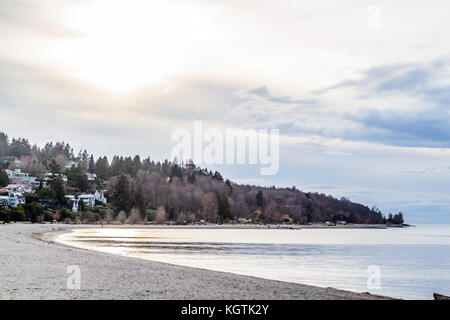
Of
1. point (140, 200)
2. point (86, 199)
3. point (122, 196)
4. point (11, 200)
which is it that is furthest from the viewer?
point (86, 199)

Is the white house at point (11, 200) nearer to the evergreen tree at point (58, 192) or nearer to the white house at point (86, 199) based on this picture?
the evergreen tree at point (58, 192)

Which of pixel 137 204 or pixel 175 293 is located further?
pixel 137 204

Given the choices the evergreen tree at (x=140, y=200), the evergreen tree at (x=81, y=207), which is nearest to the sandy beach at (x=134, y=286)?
the evergreen tree at (x=81, y=207)

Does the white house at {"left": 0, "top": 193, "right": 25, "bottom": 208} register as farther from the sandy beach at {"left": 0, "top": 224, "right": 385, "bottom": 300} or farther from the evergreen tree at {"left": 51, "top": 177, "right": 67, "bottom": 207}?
the sandy beach at {"left": 0, "top": 224, "right": 385, "bottom": 300}

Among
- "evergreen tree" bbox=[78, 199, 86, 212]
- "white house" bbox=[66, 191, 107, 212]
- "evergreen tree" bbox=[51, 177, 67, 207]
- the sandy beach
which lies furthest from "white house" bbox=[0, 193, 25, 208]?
the sandy beach

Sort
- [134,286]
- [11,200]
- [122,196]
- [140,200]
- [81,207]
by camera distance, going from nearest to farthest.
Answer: [134,286] → [11,200] → [81,207] → [122,196] → [140,200]

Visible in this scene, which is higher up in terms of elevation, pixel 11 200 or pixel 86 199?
pixel 86 199

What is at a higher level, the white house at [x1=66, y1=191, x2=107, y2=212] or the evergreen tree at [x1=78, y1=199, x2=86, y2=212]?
the white house at [x1=66, y1=191, x2=107, y2=212]

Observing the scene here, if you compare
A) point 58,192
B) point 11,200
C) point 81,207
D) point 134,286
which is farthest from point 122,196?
point 134,286

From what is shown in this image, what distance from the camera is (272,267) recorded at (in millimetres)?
34000

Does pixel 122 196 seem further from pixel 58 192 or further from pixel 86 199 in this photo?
pixel 58 192
